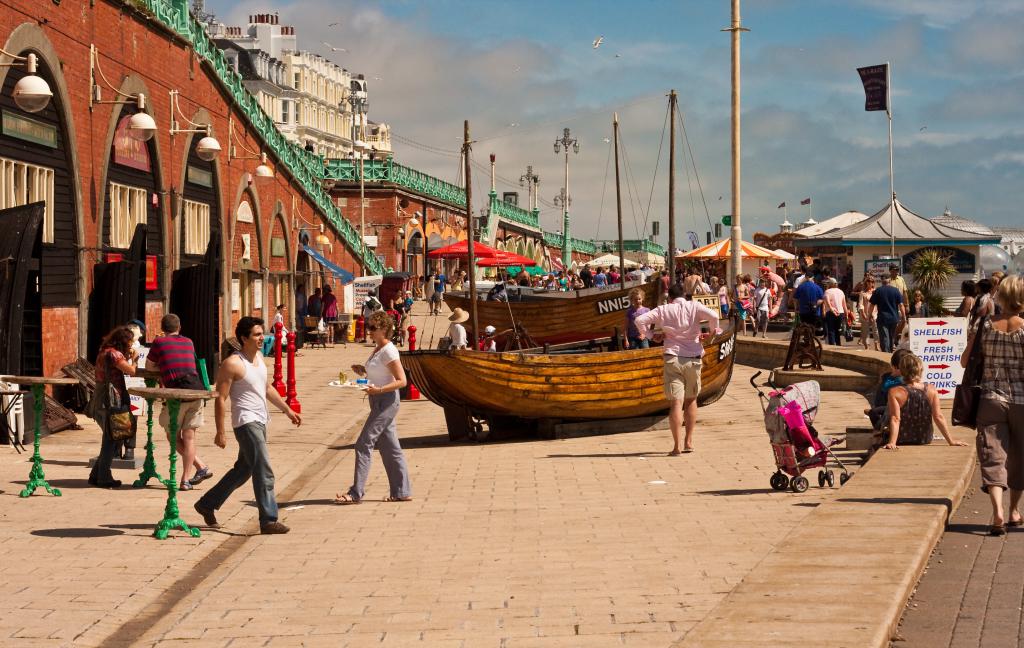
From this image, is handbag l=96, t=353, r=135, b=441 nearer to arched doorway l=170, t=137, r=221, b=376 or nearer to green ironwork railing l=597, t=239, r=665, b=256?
arched doorway l=170, t=137, r=221, b=376

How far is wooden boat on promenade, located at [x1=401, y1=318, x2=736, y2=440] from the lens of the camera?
1809 cm

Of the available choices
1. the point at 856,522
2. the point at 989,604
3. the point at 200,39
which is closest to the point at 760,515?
the point at 856,522

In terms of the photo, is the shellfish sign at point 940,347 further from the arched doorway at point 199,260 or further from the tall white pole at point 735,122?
the tall white pole at point 735,122

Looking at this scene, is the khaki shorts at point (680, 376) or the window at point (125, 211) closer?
the khaki shorts at point (680, 376)

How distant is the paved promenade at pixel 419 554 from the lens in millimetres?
7746

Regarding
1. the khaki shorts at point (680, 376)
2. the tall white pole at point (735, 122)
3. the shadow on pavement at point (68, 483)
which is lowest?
the shadow on pavement at point (68, 483)

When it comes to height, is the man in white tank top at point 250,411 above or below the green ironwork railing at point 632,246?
below

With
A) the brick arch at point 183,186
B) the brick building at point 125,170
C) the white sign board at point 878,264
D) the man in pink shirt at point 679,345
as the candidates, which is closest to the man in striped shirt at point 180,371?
the man in pink shirt at point 679,345

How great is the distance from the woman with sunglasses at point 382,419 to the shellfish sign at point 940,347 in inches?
346

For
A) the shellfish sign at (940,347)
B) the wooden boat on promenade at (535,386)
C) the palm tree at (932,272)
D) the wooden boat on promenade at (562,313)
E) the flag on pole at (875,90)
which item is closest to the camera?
the wooden boat on promenade at (535,386)

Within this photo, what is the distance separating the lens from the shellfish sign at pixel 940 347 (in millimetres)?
19188

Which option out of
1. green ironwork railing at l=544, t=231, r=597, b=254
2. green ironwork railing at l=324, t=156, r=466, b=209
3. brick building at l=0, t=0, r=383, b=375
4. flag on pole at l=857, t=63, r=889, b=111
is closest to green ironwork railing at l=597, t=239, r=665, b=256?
green ironwork railing at l=544, t=231, r=597, b=254

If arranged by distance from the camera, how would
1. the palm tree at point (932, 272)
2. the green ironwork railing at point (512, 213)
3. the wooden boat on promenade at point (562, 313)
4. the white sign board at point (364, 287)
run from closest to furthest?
1. the wooden boat on promenade at point (562, 313)
2. the white sign board at point (364, 287)
3. the palm tree at point (932, 272)
4. the green ironwork railing at point (512, 213)

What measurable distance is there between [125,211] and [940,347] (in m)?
14.8
